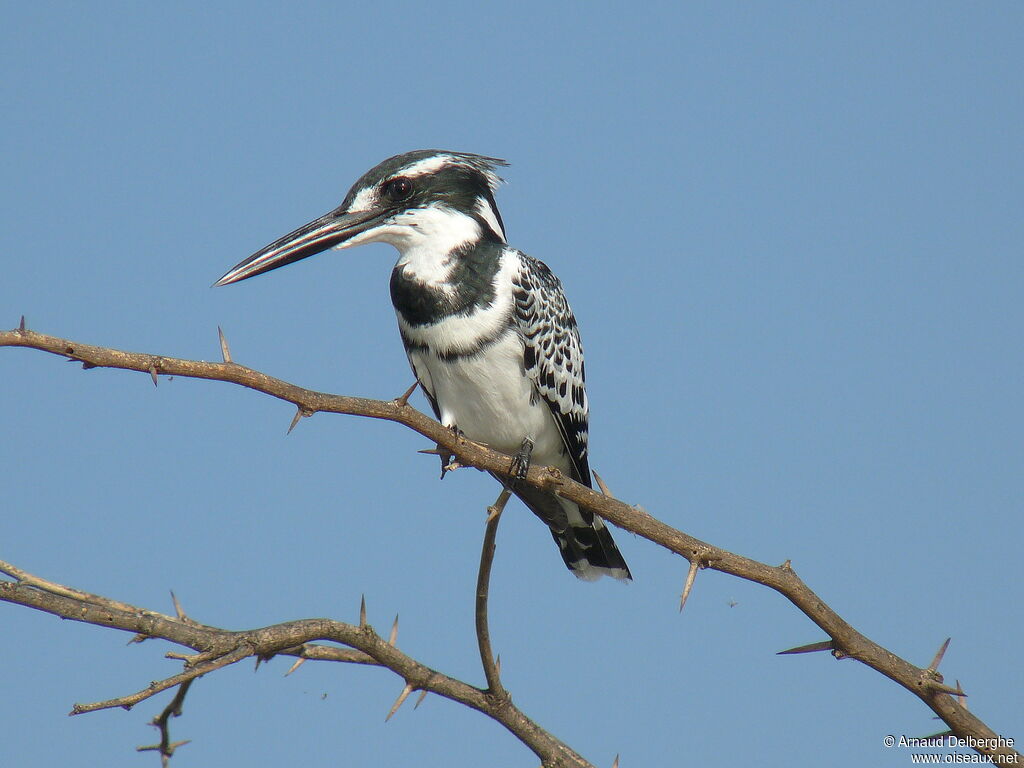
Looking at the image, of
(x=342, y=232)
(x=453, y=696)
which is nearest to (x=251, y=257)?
(x=342, y=232)

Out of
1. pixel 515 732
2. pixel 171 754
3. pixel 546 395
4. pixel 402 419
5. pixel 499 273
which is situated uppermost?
pixel 499 273

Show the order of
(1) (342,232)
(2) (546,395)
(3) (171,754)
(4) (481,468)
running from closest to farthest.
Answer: (3) (171,754) < (4) (481,468) < (1) (342,232) < (2) (546,395)

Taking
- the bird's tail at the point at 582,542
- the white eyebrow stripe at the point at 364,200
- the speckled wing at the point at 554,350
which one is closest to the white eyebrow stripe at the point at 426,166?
the white eyebrow stripe at the point at 364,200

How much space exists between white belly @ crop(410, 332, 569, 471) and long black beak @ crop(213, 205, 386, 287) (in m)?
0.80

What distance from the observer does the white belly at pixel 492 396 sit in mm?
6176

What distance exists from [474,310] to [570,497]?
1.82 meters

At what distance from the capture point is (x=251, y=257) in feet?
18.1

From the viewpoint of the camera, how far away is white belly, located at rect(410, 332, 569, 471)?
6.18 m

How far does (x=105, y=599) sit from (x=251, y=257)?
2.47 metres

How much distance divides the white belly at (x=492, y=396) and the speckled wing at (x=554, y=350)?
0.07 metres

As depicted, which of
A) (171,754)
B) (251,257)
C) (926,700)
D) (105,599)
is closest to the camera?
(105,599)

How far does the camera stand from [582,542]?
6.68m

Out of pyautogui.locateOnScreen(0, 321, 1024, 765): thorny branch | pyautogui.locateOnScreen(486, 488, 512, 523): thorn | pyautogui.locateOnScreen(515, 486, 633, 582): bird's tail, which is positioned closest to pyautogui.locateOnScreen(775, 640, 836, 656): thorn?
pyautogui.locateOnScreen(0, 321, 1024, 765): thorny branch

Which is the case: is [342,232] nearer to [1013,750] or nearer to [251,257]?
[251,257]
